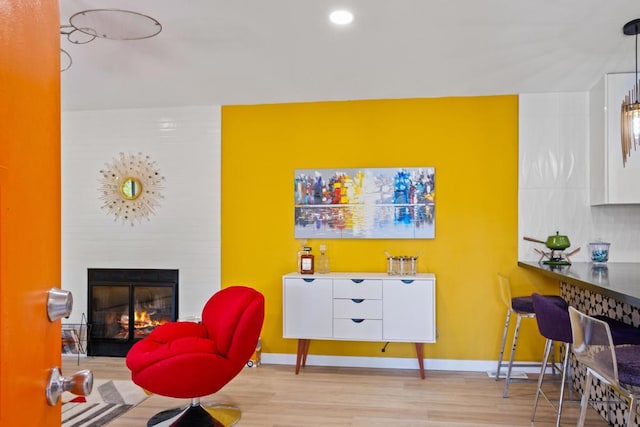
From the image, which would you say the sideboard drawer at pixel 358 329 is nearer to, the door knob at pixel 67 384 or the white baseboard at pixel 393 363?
the white baseboard at pixel 393 363

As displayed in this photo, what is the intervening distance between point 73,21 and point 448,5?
203 cm

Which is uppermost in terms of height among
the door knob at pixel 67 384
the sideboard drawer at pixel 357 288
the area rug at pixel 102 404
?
the door knob at pixel 67 384

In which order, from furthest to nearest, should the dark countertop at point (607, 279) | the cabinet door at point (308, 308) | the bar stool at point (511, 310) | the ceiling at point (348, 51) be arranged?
the cabinet door at point (308, 308)
the bar stool at point (511, 310)
the ceiling at point (348, 51)
the dark countertop at point (607, 279)

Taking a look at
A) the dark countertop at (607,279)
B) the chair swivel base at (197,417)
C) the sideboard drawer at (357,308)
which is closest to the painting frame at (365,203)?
the sideboard drawer at (357,308)

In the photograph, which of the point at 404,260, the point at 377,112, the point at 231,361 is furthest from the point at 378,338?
the point at 377,112

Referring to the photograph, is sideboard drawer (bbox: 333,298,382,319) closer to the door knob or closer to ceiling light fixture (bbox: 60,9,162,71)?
ceiling light fixture (bbox: 60,9,162,71)

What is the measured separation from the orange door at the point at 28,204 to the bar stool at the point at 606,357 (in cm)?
195

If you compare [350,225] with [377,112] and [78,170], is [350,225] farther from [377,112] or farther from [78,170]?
[78,170]

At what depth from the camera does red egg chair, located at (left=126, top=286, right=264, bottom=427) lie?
2.99m

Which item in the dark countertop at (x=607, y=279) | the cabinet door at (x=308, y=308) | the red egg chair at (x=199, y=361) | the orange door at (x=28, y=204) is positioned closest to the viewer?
the orange door at (x=28, y=204)

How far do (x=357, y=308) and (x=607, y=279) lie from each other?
1.94 meters

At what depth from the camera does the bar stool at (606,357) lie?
6.38ft

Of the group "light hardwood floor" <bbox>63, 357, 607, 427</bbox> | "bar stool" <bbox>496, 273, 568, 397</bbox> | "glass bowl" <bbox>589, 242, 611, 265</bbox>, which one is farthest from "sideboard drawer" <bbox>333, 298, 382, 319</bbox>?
"glass bowl" <bbox>589, 242, 611, 265</bbox>

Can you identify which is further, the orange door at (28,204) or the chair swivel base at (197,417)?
the chair swivel base at (197,417)
